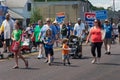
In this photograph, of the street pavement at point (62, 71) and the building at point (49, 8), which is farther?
the building at point (49, 8)

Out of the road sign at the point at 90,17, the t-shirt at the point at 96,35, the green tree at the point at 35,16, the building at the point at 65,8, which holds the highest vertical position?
the building at the point at 65,8

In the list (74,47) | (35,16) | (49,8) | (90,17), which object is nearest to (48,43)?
(74,47)

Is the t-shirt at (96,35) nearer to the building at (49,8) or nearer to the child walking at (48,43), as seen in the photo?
the child walking at (48,43)

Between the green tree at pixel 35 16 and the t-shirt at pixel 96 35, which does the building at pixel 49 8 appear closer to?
the green tree at pixel 35 16

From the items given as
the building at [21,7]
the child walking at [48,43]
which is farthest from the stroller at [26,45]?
the building at [21,7]

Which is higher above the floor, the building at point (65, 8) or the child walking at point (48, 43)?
the building at point (65, 8)

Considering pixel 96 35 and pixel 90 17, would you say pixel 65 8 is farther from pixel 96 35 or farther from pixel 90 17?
pixel 96 35

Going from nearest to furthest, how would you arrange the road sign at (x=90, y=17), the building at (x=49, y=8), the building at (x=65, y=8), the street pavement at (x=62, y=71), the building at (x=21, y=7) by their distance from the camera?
the street pavement at (x=62, y=71)
the road sign at (x=90, y=17)
the building at (x=21, y=7)
the building at (x=49, y=8)
the building at (x=65, y=8)

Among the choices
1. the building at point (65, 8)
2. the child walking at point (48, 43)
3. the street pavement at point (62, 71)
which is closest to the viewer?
the street pavement at point (62, 71)

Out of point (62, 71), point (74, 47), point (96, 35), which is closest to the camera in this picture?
point (62, 71)

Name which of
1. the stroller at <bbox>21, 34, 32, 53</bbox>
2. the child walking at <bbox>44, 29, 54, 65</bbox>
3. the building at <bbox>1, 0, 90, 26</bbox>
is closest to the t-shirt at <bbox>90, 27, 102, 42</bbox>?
the child walking at <bbox>44, 29, 54, 65</bbox>

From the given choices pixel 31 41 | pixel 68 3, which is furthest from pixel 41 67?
pixel 68 3

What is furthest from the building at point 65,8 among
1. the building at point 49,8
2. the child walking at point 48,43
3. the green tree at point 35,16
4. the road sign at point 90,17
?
the child walking at point 48,43

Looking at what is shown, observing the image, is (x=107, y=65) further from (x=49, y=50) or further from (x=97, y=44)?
(x=49, y=50)
